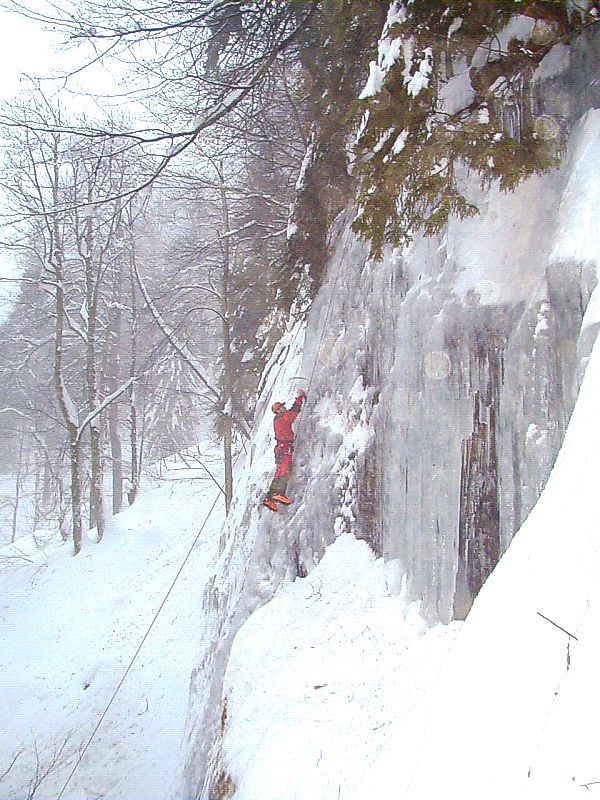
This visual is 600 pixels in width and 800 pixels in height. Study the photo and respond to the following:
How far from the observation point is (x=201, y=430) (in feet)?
93.0

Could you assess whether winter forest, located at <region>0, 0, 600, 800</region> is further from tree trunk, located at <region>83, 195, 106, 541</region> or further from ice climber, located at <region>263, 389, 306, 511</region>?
tree trunk, located at <region>83, 195, 106, 541</region>

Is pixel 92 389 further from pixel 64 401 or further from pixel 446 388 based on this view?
pixel 446 388

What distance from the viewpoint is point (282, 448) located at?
22.3ft

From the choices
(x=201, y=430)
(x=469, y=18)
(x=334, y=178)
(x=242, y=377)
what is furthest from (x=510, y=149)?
(x=201, y=430)

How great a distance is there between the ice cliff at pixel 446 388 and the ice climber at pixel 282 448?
0.12m

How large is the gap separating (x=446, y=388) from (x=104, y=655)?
885 cm

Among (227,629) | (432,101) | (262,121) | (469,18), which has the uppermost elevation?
(262,121)

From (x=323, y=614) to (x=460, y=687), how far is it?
3.36 m

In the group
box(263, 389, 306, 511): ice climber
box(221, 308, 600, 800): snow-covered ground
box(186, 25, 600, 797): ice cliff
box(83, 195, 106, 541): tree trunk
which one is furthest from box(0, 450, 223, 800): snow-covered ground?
box(221, 308, 600, 800): snow-covered ground

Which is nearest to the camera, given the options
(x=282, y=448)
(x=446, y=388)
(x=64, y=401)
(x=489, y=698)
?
(x=489, y=698)

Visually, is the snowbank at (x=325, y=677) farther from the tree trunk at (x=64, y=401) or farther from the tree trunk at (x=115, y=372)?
the tree trunk at (x=115, y=372)

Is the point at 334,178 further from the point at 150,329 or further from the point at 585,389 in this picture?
the point at 150,329

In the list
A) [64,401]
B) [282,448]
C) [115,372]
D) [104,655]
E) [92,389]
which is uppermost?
[115,372]

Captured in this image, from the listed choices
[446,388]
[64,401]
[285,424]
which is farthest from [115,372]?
[446,388]
